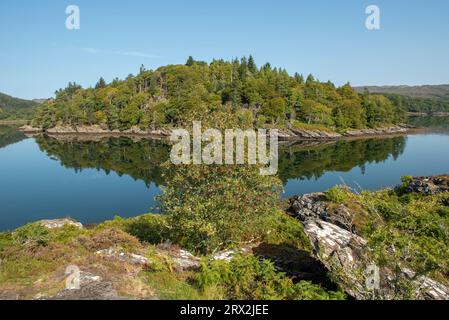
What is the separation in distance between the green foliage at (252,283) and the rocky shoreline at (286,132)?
372 ft

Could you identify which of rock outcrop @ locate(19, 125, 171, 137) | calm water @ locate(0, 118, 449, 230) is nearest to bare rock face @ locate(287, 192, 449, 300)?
calm water @ locate(0, 118, 449, 230)

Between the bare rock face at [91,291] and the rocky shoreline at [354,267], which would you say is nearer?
the bare rock face at [91,291]

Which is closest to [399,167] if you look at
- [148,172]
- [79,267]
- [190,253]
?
[148,172]

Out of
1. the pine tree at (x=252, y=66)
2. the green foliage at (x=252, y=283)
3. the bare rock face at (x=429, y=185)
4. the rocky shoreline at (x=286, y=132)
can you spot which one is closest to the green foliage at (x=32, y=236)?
the green foliage at (x=252, y=283)

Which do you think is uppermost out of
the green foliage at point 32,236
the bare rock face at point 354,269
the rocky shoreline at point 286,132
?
the rocky shoreline at point 286,132

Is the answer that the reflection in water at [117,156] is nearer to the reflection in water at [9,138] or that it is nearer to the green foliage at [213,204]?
the reflection in water at [9,138]

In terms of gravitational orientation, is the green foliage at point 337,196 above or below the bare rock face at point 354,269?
below

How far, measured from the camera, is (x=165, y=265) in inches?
510

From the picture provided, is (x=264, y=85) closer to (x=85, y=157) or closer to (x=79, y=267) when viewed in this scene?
(x=85, y=157)

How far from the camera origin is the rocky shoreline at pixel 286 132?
126 meters

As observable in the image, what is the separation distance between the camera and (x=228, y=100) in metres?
139

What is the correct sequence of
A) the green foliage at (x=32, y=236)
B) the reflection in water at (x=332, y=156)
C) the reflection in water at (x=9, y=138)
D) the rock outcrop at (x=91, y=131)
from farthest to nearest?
the rock outcrop at (x=91, y=131)
the reflection in water at (x=9, y=138)
the reflection in water at (x=332, y=156)
the green foliage at (x=32, y=236)

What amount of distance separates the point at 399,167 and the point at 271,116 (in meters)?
66.5

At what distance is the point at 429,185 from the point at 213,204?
21.6 metres
